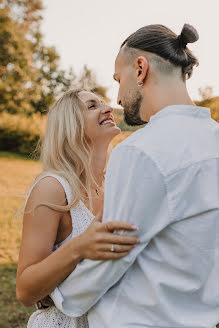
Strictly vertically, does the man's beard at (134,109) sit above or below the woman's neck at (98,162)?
above

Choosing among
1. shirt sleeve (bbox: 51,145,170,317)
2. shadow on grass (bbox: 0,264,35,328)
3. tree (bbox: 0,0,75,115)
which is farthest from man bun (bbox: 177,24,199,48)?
tree (bbox: 0,0,75,115)

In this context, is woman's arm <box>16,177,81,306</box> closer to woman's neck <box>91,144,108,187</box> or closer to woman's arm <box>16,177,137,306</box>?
woman's arm <box>16,177,137,306</box>

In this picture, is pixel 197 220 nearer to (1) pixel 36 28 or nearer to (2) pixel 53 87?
(1) pixel 36 28

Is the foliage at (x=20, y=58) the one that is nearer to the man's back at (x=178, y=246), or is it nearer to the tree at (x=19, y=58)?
the tree at (x=19, y=58)

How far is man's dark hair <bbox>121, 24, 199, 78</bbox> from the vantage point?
1.70 m

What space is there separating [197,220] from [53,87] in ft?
146

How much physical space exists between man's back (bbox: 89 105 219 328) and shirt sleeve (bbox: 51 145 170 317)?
25mm

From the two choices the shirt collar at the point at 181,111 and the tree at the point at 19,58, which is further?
the tree at the point at 19,58

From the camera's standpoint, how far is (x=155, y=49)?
5.61 feet

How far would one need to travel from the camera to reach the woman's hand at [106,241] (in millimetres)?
1308

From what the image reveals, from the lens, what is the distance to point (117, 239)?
4.34ft

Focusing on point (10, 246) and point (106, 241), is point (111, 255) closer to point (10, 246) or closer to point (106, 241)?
point (106, 241)

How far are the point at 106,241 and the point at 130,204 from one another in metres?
0.19

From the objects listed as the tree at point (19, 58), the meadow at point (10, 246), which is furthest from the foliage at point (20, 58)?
the meadow at point (10, 246)
